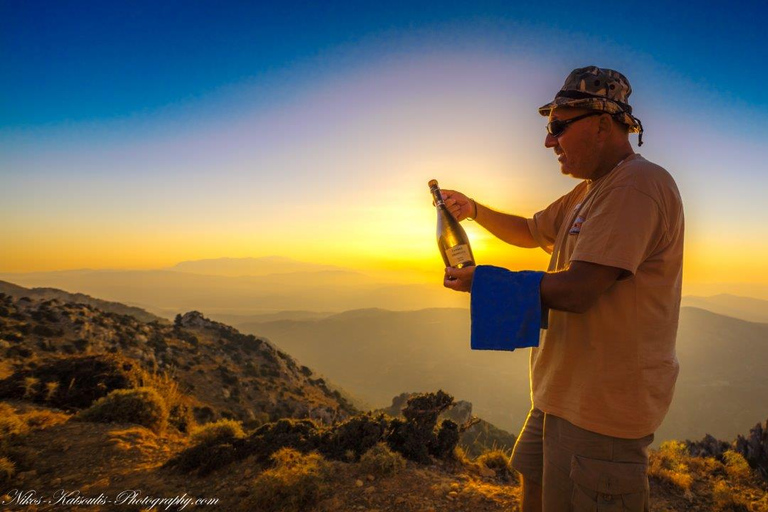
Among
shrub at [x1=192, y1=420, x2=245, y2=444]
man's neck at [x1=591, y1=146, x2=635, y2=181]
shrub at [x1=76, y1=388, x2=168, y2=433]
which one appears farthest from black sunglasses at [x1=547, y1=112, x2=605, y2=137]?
shrub at [x1=76, y1=388, x2=168, y2=433]

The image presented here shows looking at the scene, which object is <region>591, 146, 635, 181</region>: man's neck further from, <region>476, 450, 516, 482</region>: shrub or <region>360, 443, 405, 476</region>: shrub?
<region>476, 450, 516, 482</region>: shrub

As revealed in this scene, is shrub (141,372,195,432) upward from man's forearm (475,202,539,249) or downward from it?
downward

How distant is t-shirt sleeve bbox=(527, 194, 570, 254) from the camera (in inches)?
104

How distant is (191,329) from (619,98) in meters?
34.9

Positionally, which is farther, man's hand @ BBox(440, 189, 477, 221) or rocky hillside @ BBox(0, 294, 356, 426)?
rocky hillside @ BBox(0, 294, 356, 426)

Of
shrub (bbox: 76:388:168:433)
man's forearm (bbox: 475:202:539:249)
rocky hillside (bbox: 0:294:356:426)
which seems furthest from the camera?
rocky hillside (bbox: 0:294:356:426)

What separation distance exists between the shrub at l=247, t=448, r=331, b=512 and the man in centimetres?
383

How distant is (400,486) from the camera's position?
17.6ft

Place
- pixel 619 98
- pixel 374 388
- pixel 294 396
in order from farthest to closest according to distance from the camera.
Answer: pixel 374 388 < pixel 294 396 < pixel 619 98

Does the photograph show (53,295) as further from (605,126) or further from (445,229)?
(605,126)

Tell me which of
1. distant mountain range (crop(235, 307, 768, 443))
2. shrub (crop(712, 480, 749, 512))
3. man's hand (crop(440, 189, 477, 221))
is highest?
man's hand (crop(440, 189, 477, 221))

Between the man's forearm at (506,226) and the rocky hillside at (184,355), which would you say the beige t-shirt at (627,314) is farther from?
the rocky hillside at (184,355)

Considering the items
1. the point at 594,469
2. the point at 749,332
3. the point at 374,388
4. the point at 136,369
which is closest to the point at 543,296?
the point at 594,469

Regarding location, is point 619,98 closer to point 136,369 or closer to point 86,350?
point 136,369
